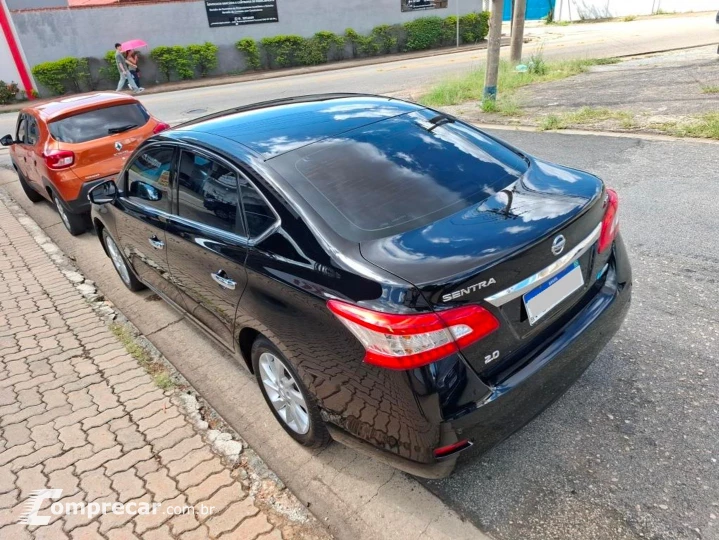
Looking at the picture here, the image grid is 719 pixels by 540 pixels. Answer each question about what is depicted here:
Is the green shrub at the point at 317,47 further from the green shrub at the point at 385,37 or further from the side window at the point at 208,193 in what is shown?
the side window at the point at 208,193

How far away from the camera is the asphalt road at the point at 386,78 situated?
15078 millimetres

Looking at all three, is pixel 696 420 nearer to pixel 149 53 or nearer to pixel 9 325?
pixel 9 325

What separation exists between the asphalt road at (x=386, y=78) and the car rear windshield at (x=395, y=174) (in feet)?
35.2

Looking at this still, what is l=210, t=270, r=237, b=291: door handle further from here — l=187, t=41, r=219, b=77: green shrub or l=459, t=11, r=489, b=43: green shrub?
l=459, t=11, r=489, b=43: green shrub

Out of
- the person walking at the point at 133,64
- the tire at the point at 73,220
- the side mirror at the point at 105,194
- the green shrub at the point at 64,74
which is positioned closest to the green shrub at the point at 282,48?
the person walking at the point at 133,64

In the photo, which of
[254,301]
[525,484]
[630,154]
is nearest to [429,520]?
[525,484]

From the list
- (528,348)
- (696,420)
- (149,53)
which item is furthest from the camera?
(149,53)

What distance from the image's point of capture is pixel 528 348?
2148 millimetres

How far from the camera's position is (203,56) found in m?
21.3

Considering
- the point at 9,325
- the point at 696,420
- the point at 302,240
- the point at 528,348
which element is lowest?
the point at 9,325

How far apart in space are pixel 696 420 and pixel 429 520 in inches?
57.0

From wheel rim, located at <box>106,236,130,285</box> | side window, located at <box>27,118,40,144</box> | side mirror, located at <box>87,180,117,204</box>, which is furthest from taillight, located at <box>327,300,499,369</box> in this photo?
side window, located at <box>27,118,40,144</box>

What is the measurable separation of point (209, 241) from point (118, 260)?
2.47 metres

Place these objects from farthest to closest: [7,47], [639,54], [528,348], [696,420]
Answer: [7,47] → [639,54] → [696,420] → [528,348]
